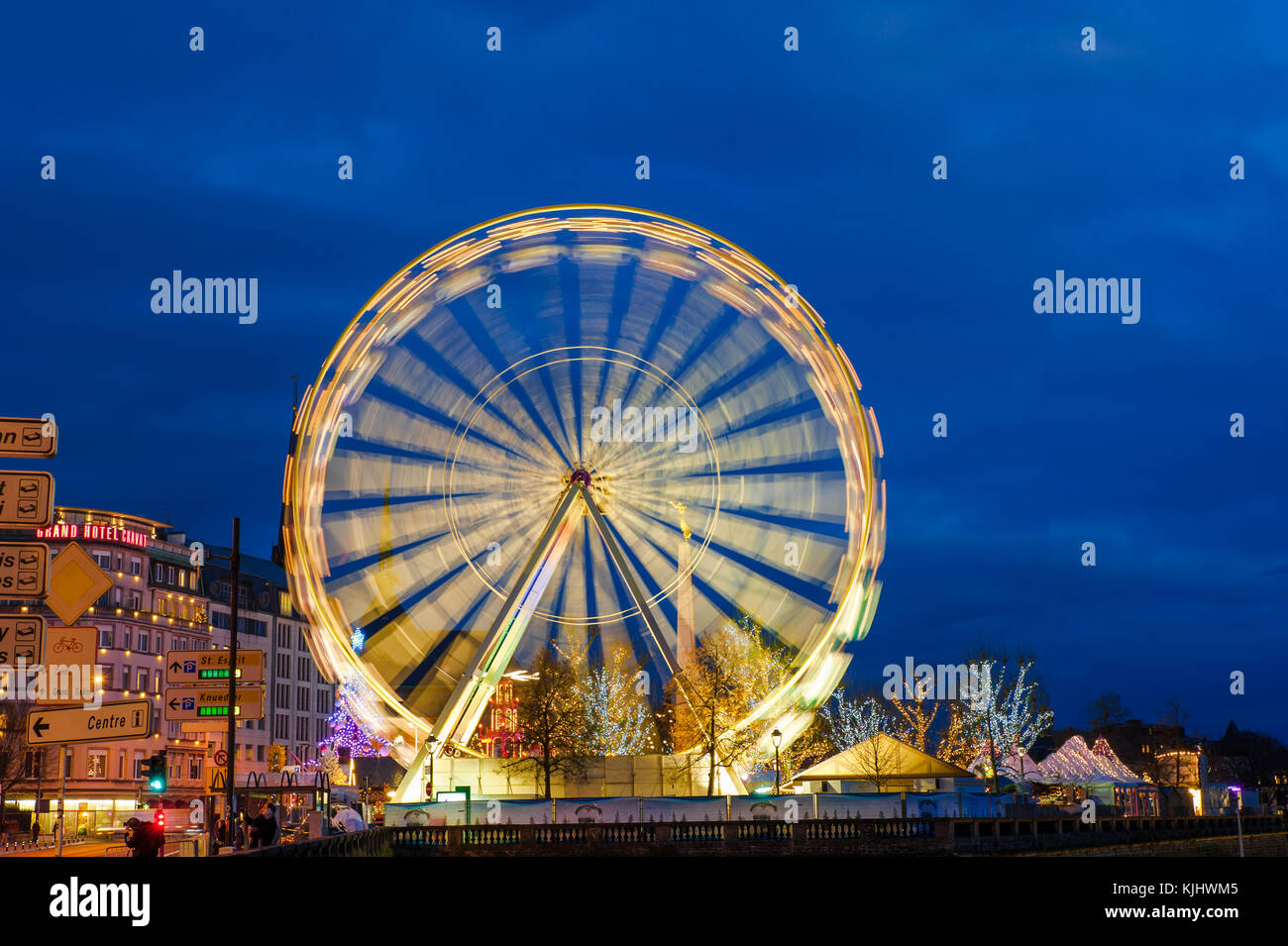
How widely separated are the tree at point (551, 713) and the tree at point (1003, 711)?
28526 millimetres

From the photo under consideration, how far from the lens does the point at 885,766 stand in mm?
49219

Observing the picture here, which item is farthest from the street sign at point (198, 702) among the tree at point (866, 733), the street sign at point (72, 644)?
the tree at point (866, 733)

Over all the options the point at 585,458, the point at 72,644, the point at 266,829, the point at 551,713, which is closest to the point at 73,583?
the point at 72,644

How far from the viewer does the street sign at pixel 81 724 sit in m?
16.4

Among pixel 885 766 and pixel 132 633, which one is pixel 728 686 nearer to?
pixel 885 766

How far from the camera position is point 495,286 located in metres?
41.3

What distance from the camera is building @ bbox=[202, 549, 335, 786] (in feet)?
379

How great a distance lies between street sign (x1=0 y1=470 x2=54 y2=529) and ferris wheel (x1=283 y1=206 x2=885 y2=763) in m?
23.6

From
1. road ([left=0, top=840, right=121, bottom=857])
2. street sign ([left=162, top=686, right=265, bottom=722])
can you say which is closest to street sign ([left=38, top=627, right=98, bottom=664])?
street sign ([left=162, top=686, right=265, bottom=722])

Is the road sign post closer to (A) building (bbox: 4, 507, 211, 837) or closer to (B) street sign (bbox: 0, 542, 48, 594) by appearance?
(B) street sign (bbox: 0, 542, 48, 594)

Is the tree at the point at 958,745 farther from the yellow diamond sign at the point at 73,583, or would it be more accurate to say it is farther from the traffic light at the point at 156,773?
the yellow diamond sign at the point at 73,583
